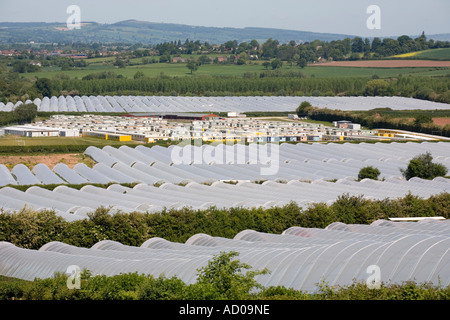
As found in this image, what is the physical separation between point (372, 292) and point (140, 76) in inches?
4356

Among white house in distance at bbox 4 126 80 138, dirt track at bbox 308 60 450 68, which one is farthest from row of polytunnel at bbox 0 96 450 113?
dirt track at bbox 308 60 450 68

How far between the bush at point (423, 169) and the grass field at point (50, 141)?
23450 mm

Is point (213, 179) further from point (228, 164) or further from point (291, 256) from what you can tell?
point (291, 256)

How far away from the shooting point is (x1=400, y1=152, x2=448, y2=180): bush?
130ft

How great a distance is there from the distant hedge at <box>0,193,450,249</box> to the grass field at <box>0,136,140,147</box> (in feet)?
94.8

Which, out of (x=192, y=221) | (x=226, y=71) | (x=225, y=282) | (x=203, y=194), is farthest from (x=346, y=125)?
(x=226, y=71)

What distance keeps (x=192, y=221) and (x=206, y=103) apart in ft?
231

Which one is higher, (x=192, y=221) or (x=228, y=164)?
(x=192, y=221)

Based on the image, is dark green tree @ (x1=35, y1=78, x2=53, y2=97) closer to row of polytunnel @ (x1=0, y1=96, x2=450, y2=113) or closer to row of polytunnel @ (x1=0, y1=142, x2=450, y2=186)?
row of polytunnel @ (x1=0, y1=96, x2=450, y2=113)

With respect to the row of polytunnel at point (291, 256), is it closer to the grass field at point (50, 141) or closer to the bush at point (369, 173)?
the bush at point (369, 173)

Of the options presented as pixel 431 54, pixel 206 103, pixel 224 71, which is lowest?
pixel 206 103

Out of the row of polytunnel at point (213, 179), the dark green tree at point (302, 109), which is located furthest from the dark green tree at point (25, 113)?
the dark green tree at point (302, 109)

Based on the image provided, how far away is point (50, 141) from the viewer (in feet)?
181
